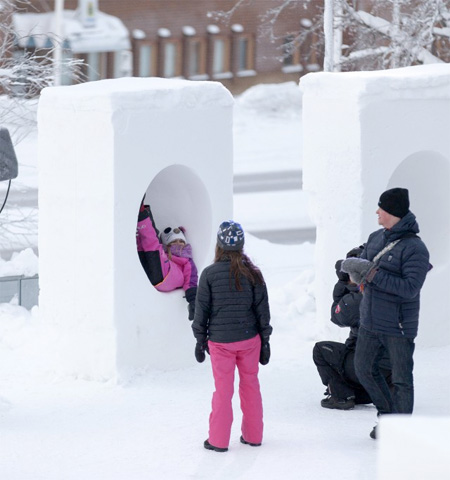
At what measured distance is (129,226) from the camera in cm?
871

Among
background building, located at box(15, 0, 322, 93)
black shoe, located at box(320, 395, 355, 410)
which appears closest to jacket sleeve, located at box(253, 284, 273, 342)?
black shoe, located at box(320, 395, 355, 410)

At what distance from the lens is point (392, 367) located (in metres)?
7.20

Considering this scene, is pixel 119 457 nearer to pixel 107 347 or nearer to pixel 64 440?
pixel 64 440

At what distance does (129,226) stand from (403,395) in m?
2.48

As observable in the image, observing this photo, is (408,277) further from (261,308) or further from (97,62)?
(97,62)

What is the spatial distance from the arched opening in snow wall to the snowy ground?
2.64ft

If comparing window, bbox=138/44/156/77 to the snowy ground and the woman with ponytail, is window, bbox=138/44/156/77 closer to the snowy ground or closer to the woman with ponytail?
the snowy ground

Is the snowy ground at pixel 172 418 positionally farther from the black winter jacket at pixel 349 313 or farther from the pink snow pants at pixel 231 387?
the black winter jacket at pixel 349 313

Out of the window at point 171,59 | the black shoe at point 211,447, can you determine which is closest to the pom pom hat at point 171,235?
the black shoe at point 211,447

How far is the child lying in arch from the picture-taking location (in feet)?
29.6

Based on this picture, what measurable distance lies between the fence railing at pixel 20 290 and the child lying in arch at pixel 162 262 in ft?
6.45

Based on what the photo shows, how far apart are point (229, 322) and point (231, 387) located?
393 mm

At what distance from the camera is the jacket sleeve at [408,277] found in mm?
7004

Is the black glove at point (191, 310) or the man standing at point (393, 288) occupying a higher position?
the man standing at point (393, 288)
